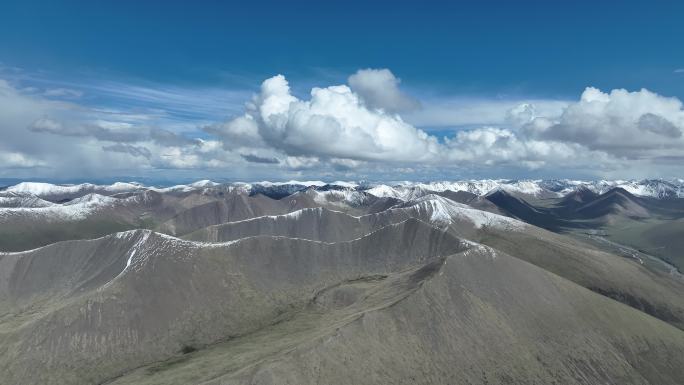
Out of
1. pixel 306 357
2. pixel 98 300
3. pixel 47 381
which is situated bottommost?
pixel 47 381

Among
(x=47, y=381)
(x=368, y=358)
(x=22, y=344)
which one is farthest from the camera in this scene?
(x=22, y=344)

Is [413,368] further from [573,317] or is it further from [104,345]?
[104,345]

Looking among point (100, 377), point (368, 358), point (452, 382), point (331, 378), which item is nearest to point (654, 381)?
point (452, 382)

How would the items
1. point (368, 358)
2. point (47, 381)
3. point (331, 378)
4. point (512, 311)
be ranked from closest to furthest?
point (331, 378) < point (368, 358) < point (47, 381) < point (512, 311)

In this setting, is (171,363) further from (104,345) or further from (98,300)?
(98,300)

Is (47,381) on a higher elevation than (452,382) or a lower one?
lower

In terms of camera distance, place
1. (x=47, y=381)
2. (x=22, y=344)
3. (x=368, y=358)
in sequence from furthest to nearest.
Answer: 1. (x=22, y=344)
2. (x=47, y=381)
3. (x=368, y=358)

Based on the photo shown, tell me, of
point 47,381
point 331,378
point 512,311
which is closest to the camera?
point 331,378

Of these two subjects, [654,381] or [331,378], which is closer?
[331,378]

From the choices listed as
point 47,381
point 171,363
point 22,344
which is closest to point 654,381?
point 171,363
